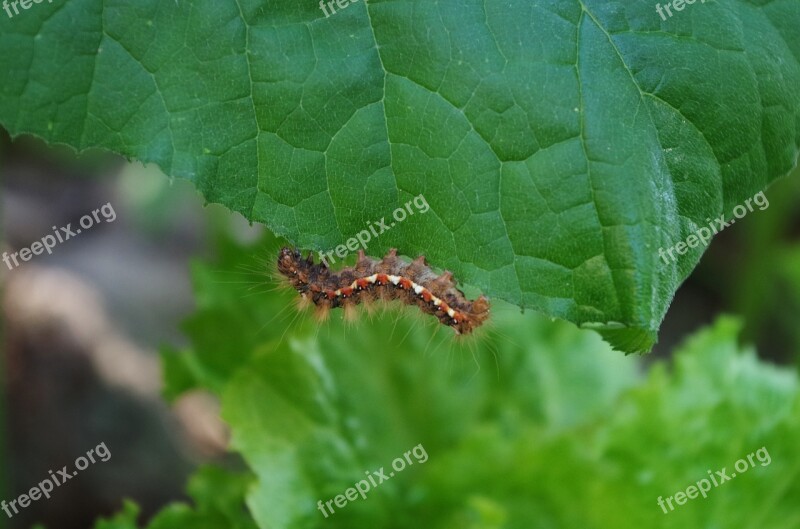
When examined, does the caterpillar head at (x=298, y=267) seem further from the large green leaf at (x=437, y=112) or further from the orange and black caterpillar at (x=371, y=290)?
the large green leaf at (x=437, y=112)

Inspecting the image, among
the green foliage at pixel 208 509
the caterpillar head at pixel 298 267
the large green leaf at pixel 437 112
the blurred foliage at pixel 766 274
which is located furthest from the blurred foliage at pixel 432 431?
the blurred foliage at pixel 766 274

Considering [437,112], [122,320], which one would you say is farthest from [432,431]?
[122,320]

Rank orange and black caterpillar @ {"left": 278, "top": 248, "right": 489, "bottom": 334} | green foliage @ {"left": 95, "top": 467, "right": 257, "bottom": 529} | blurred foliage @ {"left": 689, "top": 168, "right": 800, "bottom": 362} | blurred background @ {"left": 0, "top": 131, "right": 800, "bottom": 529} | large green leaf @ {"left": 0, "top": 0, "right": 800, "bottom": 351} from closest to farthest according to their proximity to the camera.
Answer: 1. large green leaf @ {"left": 0, "top": 0, "right": 800, "bottom": 351}
2. green foliage @ {"left": 95, "top": 467, "right": 257, "bottom": 529}
3. orange and black caterpillar @ {"left": 278, "top": 248, "right": 489, "bottom": 334}
4. blurred background @ {"left": 0, "top": 131, "right": 800, "bottom": 529}
5. blurred foliage @ {"left": 689, "top": 168, "right": 800, "bottom": 362}

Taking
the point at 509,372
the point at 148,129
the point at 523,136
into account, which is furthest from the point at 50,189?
the point at 523,136

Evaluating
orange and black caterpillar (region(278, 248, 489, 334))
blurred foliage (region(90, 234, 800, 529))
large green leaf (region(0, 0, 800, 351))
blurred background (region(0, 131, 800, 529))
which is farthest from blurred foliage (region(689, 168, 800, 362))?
large green leaf (region(0, 0, 800, 351))

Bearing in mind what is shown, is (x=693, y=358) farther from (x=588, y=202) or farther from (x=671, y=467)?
(x=588, y=202)

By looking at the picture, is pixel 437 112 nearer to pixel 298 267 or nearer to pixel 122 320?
pixel 298 267

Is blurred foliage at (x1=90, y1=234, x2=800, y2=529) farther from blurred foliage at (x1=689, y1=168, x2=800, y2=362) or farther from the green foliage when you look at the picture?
blurred foliage at (x1=689, y1=168, x2=800, y2=362)
